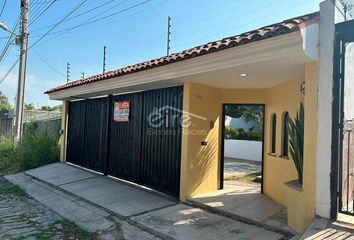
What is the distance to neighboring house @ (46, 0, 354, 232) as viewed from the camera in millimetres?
4305

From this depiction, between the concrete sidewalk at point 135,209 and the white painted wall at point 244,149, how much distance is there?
1033 centimetres

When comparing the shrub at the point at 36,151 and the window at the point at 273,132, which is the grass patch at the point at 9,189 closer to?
the shrub at the point at 36,151

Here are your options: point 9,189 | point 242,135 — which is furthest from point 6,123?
point 242,135

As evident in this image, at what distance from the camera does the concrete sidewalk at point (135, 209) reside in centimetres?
485

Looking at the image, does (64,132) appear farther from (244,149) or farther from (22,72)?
(244,149)

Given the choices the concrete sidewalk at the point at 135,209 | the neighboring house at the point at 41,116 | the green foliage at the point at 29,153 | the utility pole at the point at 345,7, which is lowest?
the concrete sidewalk at the point at 135,209

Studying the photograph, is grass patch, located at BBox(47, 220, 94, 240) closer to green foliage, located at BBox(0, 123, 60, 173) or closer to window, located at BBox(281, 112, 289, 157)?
window, located at BBox(281, 112, 289, 157)

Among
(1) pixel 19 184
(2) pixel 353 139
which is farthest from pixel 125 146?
(2) pixel 353 139

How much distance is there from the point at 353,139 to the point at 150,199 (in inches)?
184

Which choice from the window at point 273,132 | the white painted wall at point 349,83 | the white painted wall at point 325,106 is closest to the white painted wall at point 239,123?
the window at point 273,132

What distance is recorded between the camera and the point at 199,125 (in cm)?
720

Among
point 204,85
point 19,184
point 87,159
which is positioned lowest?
point 19,184

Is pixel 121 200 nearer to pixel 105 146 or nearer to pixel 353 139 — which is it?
pixel 105 146

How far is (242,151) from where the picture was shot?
17.5 m
